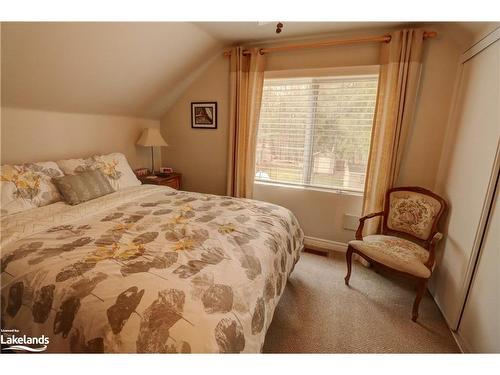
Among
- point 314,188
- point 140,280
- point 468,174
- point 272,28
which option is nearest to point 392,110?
point 468,174

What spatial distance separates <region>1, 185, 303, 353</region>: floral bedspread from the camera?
858 millimetres

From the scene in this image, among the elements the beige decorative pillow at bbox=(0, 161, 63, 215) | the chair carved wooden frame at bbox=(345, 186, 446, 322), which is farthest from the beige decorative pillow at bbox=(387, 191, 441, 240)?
the beige decorative pillow at bbox=(0, 161, 63, 215)

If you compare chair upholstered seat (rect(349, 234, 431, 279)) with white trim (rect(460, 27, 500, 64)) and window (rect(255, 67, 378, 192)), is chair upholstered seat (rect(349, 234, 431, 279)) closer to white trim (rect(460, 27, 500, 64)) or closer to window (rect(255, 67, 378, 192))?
window (rect(255, 67, 378, 192))

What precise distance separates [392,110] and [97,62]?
2.75 metres

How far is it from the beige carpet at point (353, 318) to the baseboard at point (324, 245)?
1.54 ft

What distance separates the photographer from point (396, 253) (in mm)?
1859

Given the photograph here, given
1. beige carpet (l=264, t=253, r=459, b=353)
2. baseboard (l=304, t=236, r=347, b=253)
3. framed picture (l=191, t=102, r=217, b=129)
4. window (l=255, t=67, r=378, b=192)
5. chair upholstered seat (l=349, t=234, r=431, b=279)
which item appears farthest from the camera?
framed picture (l=191, t=102, r=217, b=129)

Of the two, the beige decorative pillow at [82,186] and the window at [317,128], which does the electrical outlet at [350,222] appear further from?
the beige decorative pillow at [82,186]

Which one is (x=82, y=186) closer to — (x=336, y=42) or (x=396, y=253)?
(x=396, y=253)

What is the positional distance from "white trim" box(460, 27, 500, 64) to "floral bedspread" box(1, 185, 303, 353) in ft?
6.40
